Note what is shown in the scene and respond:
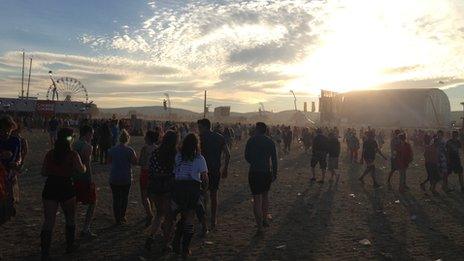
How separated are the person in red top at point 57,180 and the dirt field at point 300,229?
0.65 metres

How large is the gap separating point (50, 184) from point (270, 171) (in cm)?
384

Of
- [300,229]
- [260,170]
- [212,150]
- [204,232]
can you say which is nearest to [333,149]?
[300,229]

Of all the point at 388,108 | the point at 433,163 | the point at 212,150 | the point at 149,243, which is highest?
the point at 388,108

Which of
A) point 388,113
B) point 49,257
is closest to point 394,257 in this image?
point 49,257

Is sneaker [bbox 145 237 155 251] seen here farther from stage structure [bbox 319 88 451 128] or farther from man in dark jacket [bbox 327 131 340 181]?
stage structure [bbox 319 88 451 128]

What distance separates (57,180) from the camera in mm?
6102

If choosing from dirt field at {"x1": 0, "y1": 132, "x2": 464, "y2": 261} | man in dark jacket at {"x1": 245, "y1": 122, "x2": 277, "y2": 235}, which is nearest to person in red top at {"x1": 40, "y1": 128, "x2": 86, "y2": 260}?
dirt field at {"x1": 0, "y1": 132, "x2": 464, "y2": 261}

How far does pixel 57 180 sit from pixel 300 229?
15.4ft

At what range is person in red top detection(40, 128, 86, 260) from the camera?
6090 millimetres

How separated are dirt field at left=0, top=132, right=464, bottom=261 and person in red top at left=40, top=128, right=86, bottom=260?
646mm

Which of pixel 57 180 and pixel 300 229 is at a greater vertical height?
pixel 57 180

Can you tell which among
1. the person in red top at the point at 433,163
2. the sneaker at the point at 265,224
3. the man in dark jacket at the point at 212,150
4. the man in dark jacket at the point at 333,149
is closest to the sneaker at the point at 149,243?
the man in dark jacket at the point at 212,150

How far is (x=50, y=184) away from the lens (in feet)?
20.0

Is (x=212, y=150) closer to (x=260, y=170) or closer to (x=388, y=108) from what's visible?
(x=260, y=170)
